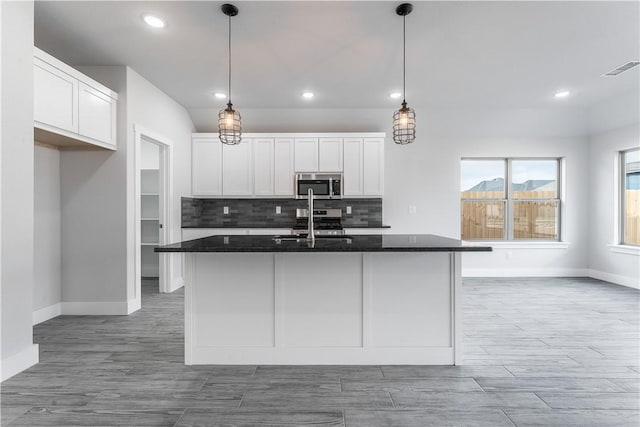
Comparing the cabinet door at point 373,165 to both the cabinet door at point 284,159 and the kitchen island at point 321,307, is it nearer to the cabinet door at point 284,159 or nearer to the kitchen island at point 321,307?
the cabinet door at point 284,159

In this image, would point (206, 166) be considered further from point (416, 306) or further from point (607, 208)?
point (607, 208)

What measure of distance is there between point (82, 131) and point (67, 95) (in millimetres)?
353

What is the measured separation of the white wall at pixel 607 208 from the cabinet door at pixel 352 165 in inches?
162

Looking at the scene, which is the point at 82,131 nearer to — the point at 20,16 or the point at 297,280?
the point at 20,16

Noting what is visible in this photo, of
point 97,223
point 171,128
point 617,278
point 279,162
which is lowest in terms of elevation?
point 617,278

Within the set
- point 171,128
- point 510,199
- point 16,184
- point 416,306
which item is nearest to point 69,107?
point 16,184

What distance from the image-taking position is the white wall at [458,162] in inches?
234

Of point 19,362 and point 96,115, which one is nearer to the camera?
point 19,362

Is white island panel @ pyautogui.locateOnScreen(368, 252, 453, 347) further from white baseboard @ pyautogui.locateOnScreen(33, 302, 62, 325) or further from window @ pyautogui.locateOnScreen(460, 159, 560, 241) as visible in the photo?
window @ pyautogui.locateOnScreen(460, 159, 560, 241)

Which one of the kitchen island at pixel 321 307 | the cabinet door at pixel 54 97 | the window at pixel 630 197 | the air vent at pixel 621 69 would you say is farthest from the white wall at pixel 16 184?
the window at pixel 630 197

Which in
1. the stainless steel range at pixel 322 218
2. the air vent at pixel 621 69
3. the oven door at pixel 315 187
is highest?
the air vent at pixel 621 69

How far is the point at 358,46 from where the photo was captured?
3496mm

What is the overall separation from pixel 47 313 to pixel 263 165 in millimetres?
3447

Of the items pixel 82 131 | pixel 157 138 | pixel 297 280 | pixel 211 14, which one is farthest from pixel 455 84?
pixel 82 131
